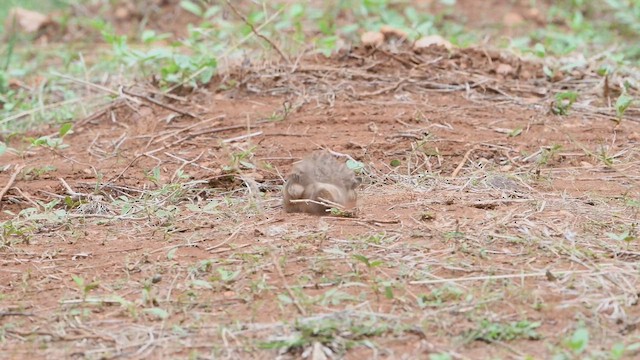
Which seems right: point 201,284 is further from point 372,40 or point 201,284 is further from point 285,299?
point 372,40

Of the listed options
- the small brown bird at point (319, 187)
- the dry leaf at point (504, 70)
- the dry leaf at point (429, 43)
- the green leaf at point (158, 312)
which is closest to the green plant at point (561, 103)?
the dry leaf at point (504, 70)

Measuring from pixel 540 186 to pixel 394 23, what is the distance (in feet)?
12.3

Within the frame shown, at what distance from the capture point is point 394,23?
327 inches

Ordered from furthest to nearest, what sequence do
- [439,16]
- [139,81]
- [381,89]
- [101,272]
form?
[439,16]
[139,81]
[381,89]
[101,272]

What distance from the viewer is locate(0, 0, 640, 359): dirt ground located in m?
3.35

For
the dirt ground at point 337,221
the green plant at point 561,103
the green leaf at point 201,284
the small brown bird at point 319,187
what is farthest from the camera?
the green plant at point 561,103

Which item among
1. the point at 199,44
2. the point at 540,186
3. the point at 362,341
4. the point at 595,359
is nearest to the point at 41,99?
the point at 199,44

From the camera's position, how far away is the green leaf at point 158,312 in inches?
136

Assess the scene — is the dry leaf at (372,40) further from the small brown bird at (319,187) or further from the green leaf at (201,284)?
the green leaf at (201,284)

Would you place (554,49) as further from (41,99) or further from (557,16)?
(41,99)

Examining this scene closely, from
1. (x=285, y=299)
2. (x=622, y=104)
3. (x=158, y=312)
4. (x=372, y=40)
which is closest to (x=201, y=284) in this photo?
Result: (x=158, y=312)

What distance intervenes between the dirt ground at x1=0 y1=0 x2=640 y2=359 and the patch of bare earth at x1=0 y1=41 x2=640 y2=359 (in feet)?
0.04

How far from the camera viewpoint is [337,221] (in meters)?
4.28

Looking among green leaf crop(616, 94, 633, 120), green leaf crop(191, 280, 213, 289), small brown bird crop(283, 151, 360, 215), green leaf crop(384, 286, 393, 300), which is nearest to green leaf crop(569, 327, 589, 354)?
green leaf crop(384, 286, 393, 300)
